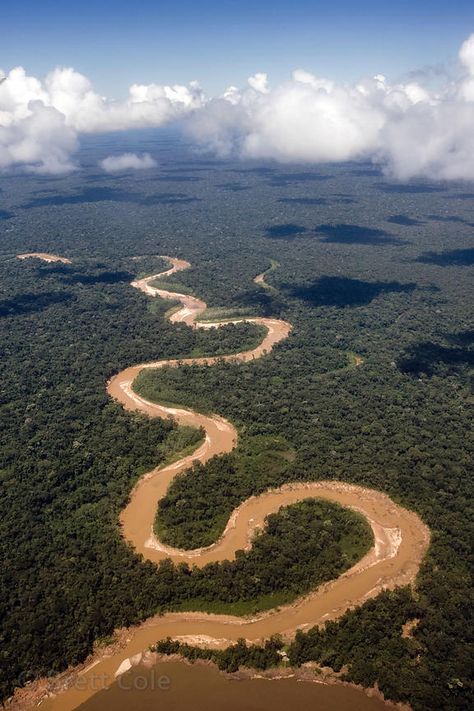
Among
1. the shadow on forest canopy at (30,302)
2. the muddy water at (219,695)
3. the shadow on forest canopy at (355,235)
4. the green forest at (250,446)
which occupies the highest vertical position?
the shadow on forest canopy at (355,235)

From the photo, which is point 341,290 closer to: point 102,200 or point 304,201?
point 304,201

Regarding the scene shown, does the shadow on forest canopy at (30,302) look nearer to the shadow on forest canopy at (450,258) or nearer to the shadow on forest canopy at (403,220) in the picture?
the shadow on forest canopy at (450,258)

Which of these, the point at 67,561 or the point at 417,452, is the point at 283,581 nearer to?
Answer: the point at 67,561

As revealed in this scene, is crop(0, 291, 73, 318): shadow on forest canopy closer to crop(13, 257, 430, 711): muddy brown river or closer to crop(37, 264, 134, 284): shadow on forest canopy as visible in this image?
crop(37, 264, 134, 284): shadow on forest canopy

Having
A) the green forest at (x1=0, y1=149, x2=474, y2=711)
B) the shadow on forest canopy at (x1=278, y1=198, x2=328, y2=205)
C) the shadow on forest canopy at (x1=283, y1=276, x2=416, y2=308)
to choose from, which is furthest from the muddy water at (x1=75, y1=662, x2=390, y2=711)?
the shadow on forest canopy at (x1=278, y1=198, x2=328, y2=205)

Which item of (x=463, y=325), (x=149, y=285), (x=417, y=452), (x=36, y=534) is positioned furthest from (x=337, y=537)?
(x=149, y=285)

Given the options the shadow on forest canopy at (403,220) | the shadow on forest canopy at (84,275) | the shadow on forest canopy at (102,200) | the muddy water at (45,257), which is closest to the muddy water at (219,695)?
the shadow on forest canopy at (84,275)
